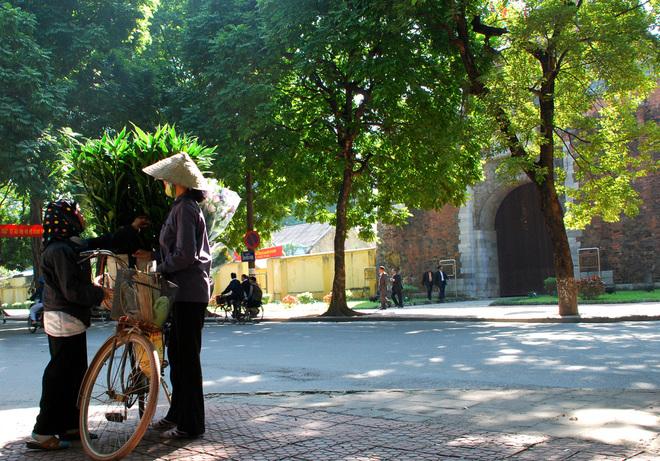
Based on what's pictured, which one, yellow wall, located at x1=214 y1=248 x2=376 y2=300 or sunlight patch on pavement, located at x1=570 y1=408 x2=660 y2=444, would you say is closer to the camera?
sunlight patch on pavement, located at x1=570 y1=408 x2=660 y2=444

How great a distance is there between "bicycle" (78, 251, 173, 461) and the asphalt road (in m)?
2.90

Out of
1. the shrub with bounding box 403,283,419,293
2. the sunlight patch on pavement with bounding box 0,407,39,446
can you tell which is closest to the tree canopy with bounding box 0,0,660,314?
the shrub with bounding box 403,283,419,293

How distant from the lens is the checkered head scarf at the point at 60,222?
5.02 metres

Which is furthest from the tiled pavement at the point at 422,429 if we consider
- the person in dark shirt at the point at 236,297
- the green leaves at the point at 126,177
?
the person in dark shirt at the point at 236,297

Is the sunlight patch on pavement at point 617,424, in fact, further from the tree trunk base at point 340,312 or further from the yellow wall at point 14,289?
the yellow wall at point 14,289

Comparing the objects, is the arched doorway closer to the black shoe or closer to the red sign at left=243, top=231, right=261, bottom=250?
the red sign at left=243, top=231, right=261, bottom=250

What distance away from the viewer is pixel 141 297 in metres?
4.63

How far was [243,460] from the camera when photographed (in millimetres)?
4129

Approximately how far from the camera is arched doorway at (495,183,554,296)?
3366 cm

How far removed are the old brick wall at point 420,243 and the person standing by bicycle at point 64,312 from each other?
1192 inches

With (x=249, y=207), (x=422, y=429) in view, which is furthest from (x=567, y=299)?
(x=422, y=429)

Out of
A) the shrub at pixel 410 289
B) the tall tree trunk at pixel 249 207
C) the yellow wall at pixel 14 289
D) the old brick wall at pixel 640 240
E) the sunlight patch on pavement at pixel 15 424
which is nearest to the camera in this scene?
the sunlight patch on pavement at pixel 15 424

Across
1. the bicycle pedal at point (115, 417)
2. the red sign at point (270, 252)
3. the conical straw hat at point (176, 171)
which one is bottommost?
the bicycle pedal at point (115, 417)

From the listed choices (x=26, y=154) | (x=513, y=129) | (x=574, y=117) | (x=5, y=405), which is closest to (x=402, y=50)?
(x=513, y=129)
